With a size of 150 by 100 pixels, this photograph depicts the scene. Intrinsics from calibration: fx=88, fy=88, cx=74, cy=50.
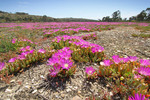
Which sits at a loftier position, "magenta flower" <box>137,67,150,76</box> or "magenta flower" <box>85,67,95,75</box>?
"magenta flower" <box>137,67,150,76</box>

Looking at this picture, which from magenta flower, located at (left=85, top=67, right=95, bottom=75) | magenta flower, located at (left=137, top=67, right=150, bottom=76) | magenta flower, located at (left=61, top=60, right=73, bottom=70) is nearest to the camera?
magenta flower, located at (left=137, top=67, right=150, bottom=76)

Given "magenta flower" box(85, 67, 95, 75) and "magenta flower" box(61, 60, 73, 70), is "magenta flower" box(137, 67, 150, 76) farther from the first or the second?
"magenta flower" box(61, 60, 73, 70)

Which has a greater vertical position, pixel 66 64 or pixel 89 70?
pixel 66 64

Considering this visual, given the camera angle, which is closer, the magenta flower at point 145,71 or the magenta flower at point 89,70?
the magenta flower at point 145,71

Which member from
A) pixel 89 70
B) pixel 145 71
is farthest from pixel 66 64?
pixel 145 71

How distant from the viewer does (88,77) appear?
82.8 inches

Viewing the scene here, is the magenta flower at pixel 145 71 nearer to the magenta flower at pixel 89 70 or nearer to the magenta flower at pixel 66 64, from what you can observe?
the magenta flower at pixel 89 70

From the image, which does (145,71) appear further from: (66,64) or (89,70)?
(66,64)

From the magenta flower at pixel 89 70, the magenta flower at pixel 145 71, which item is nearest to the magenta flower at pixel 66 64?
the magenta flower at pixel 89 70

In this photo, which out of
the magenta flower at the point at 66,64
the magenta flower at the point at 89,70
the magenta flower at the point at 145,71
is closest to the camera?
the magenta flower at the point at 145,71

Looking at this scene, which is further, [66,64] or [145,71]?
[66,64]

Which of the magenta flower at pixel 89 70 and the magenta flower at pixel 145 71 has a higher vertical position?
the magenta flower at pixel 145 71

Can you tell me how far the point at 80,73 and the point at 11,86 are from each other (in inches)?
64.3

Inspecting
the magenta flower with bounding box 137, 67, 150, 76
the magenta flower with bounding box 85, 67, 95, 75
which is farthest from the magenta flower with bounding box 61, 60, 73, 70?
the magenta flower with bounding box 137, 67, 150, 76
